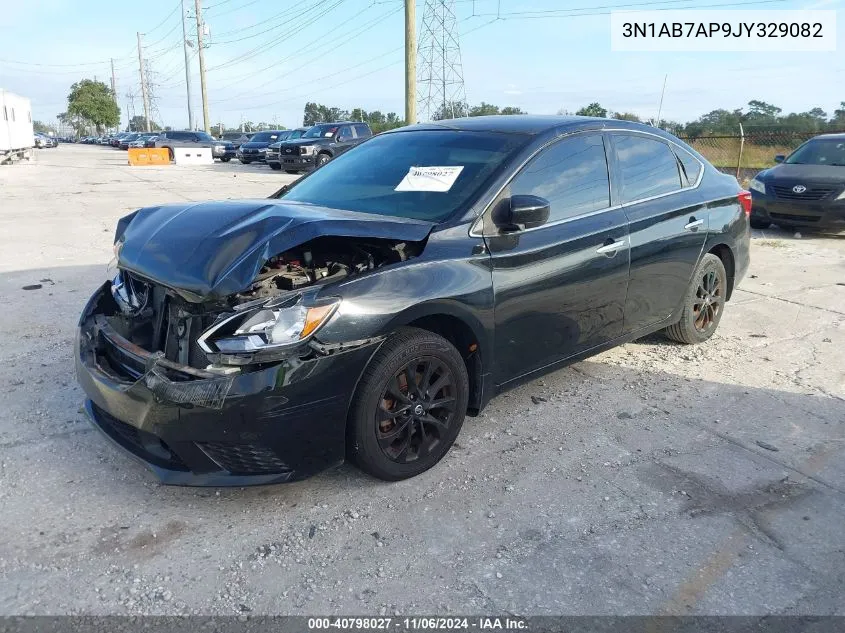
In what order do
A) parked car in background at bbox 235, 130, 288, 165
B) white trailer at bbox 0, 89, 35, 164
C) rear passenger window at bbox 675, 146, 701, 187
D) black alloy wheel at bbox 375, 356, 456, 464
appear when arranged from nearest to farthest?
black alloy wheel at bbox 375, 356, 456, 464, rear passenger window at bbox 675, 146, 701, 187, white trailer at bbox 0, 89, 35, 164, parked car in background at bbox 235, 130, 288, 165

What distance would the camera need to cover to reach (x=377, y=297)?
Result: 2.93m

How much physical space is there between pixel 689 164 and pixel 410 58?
1685cm

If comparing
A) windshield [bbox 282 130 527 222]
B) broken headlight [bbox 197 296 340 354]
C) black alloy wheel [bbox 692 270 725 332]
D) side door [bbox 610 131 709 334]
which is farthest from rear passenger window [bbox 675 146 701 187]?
broken headlight [bbox 197 296 340 354]

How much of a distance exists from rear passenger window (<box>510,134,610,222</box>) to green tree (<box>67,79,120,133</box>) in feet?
326

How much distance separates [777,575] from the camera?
8.65 ft

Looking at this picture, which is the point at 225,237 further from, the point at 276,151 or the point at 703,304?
the point at 276,151

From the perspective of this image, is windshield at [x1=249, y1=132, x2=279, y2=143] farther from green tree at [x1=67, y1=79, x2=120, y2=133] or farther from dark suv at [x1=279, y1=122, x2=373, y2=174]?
green tree at [x1=67, y1=79, x2=120, y2=133]

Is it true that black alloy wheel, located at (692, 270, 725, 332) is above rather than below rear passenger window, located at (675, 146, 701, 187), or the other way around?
below

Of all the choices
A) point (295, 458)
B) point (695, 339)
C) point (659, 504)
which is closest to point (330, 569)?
point (295, 458)

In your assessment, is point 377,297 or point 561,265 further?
point 561,265

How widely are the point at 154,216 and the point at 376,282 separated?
136cm

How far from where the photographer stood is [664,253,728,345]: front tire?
4.95 m

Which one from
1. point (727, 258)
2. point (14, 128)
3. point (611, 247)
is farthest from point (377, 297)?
point (14, 128)

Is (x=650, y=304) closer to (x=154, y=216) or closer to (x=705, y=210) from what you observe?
(x=705, y=210)
